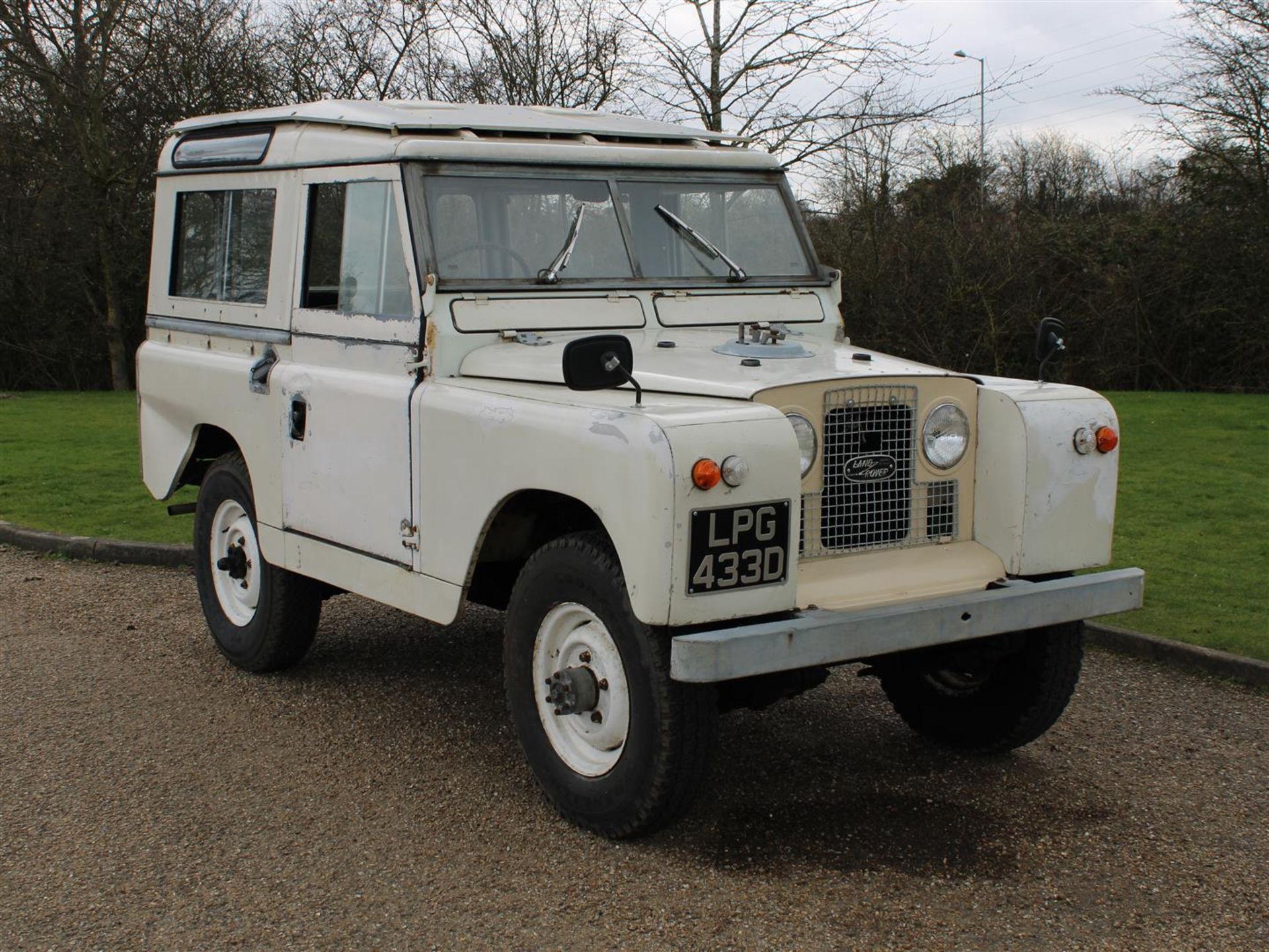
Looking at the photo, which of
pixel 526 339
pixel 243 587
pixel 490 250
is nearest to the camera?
pixel 526 339

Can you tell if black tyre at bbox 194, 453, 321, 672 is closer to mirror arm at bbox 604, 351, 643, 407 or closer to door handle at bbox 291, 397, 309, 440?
door handle at bbox 291, 397, 309, 440

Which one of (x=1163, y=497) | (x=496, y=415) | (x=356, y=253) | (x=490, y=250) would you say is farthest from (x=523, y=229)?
(x=1163, y=497)

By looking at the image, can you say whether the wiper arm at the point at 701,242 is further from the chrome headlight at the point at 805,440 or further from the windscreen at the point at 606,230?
the chrome headlight at the point at 805,440

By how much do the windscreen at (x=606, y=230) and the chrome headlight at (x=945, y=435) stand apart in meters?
1.45

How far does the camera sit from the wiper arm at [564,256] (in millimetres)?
5258

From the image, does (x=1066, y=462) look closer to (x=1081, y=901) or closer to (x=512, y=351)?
(x=1081, y=901)

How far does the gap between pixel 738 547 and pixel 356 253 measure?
2.35 meters

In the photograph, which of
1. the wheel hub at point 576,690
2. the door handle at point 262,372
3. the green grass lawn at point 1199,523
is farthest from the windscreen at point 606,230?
the green grass lawn at point 1199,523

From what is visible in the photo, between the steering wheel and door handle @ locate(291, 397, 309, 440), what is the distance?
0.94 meters

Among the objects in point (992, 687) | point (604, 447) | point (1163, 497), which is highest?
point (604, 447)

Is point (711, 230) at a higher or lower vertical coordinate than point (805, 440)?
higher

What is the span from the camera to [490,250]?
17.2 feet

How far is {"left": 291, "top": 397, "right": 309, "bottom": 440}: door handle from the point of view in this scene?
5617mm

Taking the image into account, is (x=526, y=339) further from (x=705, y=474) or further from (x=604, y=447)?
(x=705, y=474)
